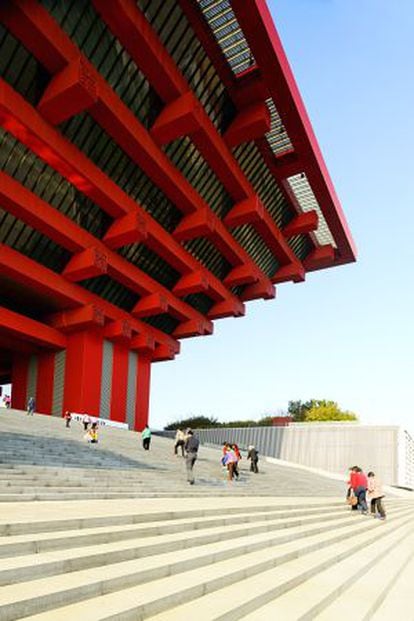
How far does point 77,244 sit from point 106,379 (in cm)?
1118

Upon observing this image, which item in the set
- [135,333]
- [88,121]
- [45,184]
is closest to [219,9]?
[88,121]

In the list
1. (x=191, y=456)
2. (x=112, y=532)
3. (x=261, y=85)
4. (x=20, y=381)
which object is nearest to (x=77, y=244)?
(x=261, y=85)

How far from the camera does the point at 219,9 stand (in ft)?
74.2

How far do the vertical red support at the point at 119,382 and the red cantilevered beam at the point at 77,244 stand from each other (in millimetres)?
4762

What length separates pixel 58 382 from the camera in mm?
34625

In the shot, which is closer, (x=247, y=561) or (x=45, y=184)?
(x=247, y=561)

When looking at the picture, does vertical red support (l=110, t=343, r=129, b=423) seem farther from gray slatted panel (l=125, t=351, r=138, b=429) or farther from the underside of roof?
the underside of roof

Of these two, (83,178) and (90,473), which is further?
(83,178)

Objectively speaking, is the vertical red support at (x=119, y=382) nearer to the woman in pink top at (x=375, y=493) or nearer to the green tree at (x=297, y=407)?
the woman in pink top at (x=375, y=493)

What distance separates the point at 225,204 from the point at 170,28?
41.8 ft

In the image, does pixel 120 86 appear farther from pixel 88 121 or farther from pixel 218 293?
pixel 218 293

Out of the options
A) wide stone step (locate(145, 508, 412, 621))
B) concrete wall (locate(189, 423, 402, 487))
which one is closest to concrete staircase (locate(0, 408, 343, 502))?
wide stone step (locate(145, 508, 412, 621))

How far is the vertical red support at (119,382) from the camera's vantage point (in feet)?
119

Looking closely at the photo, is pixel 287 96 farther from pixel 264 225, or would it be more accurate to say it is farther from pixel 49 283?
pixel 49 283
